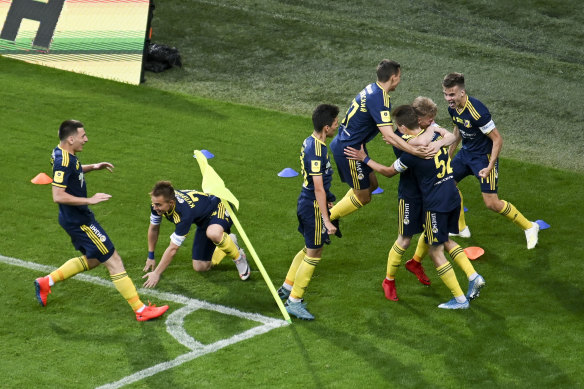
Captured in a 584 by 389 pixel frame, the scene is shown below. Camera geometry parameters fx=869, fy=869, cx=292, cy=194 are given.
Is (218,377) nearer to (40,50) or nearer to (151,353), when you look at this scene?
(151,353)

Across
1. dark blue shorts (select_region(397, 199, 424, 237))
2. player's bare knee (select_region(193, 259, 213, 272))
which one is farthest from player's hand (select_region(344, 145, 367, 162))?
player's bare knee (select_region(193, 259, 213, 272))

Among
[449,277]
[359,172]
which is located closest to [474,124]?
[359,172]

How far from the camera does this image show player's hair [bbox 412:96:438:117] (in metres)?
8.62

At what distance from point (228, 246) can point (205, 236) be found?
1.23 feet

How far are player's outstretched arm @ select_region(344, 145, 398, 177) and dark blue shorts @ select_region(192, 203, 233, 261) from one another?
1.58 m

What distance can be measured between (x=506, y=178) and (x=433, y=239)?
4.30m

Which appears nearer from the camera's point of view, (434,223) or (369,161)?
(434,223)

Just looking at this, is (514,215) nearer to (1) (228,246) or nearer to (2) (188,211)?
(1) (228,246)

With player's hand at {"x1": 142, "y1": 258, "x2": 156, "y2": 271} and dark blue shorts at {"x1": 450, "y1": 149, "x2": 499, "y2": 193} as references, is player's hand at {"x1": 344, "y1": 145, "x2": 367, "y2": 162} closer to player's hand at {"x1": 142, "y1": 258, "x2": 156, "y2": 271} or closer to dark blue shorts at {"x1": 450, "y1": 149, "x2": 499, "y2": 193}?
dark blue shorts at {"x1": 450, "y1": 149, "x2": 499, "y2": 193}

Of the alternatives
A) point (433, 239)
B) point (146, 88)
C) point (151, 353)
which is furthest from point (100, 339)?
point (146, 88)

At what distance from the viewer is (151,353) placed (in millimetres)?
8055

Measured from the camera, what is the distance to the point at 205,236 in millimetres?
9742

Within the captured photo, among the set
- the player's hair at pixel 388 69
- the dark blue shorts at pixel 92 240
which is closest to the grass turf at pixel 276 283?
the dark blue shorts at pixel 92 240

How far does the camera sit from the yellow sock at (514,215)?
10.4 metres
